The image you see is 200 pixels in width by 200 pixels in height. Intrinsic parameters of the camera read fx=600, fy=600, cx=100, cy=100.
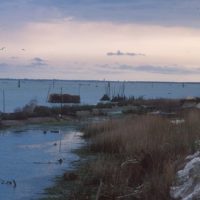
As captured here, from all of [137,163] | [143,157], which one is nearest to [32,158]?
[143,157]

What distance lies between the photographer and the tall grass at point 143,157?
12305 millimetres

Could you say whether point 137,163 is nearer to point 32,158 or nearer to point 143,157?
point 143,157

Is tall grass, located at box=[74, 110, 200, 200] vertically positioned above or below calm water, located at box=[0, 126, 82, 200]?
above

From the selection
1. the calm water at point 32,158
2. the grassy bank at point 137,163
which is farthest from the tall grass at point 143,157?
the calm water at point 32,158

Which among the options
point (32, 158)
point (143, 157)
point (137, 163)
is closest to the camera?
point (137, 163)

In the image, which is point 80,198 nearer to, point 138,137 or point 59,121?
point 138,137

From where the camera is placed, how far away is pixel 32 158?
2141 cm

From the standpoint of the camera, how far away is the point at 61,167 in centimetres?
1945

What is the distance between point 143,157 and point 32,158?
6.92m

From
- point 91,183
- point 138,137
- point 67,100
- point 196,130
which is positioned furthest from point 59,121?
point 67,100

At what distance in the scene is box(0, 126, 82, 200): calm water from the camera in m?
15.6

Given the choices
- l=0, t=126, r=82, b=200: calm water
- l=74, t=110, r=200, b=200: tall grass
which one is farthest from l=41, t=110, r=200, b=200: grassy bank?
l=0, t=126, r=82, b=200: calm water

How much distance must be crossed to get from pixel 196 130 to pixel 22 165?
573 cm

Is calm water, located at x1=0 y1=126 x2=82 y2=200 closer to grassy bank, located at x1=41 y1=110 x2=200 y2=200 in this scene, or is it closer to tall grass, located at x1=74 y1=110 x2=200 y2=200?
grassy bank, located at x1=41 y1=110 x2=200 y2=200
